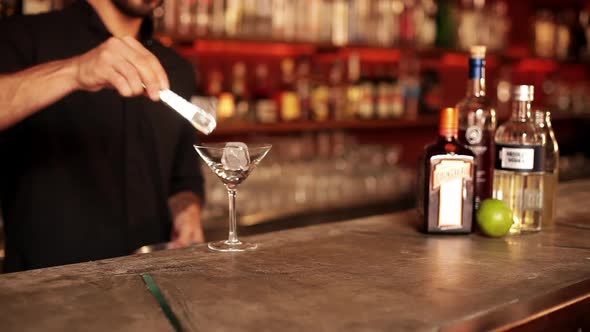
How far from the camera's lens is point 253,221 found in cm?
311

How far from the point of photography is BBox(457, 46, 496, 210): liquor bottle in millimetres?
1623

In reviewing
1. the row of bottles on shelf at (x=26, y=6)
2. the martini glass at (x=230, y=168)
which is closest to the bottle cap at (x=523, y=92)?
the martini glass at (x=230, y=168)

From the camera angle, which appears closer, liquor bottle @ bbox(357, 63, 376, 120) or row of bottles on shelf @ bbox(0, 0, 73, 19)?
row of bottles on shelf @ bbox(0, 0, 73, 19)

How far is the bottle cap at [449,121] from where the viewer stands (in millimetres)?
1473

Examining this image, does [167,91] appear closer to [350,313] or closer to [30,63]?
[350,313]

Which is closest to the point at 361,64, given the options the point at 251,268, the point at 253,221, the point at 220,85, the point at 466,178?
the point at 220,85

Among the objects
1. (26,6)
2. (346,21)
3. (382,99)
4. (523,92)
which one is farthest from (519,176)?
(382,99)

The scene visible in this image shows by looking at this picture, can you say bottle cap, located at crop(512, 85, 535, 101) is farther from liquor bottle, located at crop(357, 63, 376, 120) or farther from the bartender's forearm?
liquor bottle, located at crop(357, 63, 376, 120)

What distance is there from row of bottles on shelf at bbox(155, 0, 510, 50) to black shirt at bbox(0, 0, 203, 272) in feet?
4.09

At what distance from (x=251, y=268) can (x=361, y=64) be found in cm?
338

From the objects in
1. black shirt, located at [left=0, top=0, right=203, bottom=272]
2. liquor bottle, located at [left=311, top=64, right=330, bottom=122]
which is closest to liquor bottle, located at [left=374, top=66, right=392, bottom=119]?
liquor bottle, located at [left=311, top=64, right=330, bottom=122]

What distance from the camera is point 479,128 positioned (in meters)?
1.63

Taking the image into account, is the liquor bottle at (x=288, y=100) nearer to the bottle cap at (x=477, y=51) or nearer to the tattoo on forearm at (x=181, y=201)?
the tattoo on forearm at (x=181, y=201)

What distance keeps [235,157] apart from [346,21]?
8.71 ft
